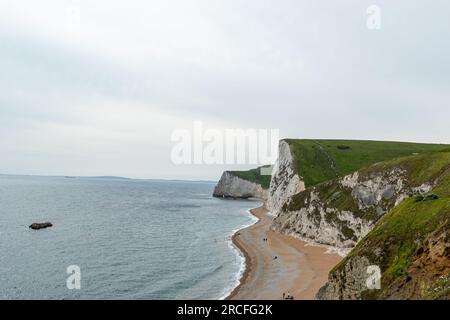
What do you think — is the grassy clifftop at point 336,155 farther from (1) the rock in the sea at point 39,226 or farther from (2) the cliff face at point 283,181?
(1) the rock in the sea at point 39,226

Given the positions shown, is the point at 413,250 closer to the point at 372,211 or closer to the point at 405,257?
the point at 405,257

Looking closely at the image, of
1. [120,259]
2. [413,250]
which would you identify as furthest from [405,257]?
[120,259]

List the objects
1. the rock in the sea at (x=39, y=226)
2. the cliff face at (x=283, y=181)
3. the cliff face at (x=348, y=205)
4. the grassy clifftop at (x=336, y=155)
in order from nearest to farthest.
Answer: the cliff face at (x=348, y=205)
the rock in the sea at (x=39, y=226)
the cliff face at (x=283, y=181)
the grassy clifftop at (x=336, y=155)

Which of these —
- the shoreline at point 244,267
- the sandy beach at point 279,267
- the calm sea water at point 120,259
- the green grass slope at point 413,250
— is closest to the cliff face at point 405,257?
the green grass slope at point 413,250

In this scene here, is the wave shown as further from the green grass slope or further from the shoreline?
the green grass slope

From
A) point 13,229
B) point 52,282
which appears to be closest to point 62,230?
point 13,229
